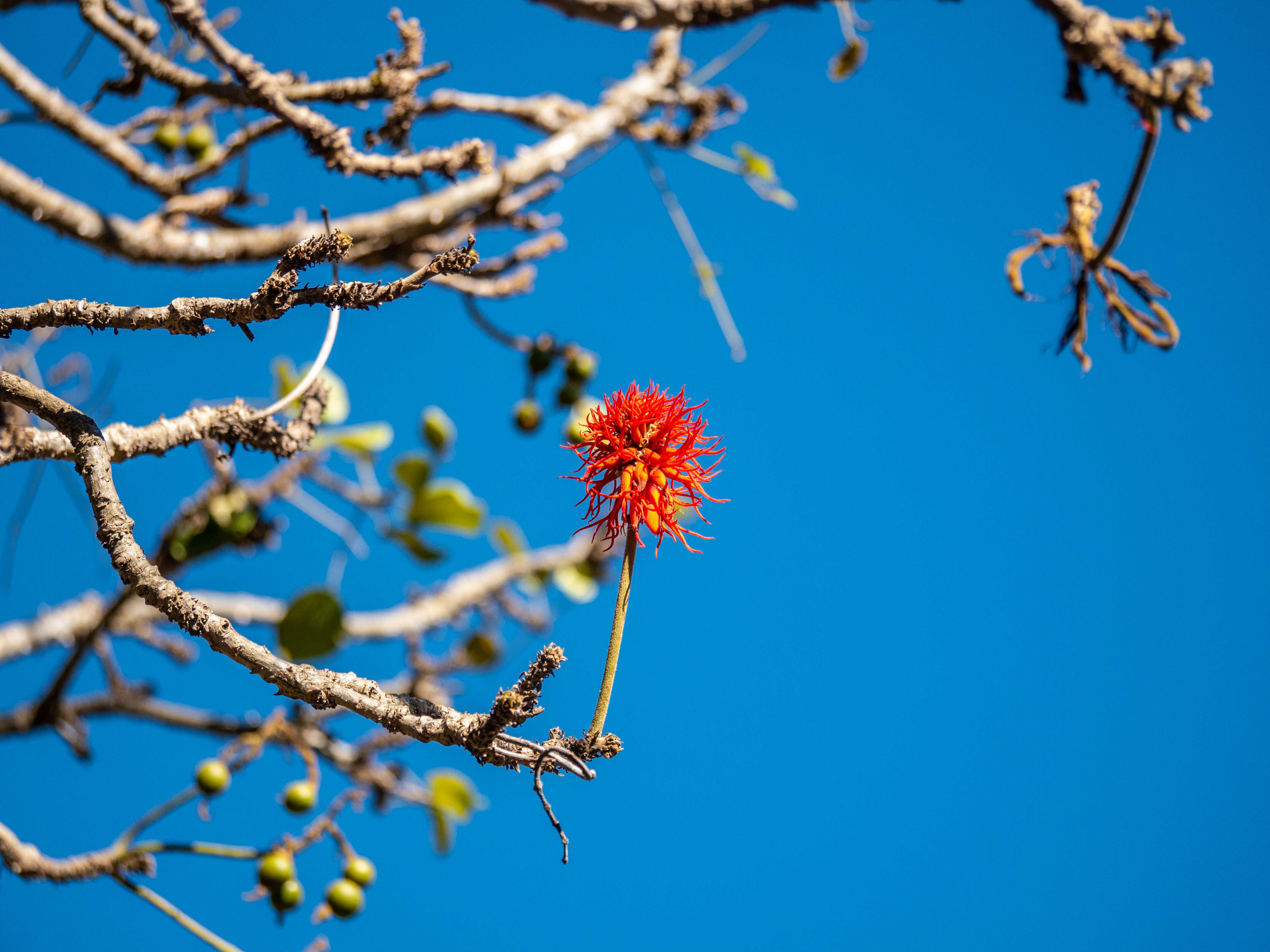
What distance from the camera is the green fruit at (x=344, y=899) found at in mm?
2645

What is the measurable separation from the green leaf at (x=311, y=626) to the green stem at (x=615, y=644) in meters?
1.18

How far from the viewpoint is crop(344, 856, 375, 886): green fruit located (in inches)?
105

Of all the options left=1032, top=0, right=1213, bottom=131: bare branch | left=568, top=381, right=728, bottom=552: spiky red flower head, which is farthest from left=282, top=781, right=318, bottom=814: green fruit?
left=1032, top=0, right=1213, bottom=131: bare branch

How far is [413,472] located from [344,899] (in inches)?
56.5

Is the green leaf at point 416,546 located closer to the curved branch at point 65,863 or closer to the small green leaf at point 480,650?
the small green leaf at point 480,650

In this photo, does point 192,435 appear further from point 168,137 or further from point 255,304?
point 168,137

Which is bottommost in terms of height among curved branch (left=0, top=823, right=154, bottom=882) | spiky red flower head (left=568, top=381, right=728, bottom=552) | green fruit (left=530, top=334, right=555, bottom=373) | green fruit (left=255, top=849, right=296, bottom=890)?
curved branch (left=0, top=823, right=154, bottom=882)

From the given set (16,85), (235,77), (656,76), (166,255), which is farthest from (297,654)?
(656,76)

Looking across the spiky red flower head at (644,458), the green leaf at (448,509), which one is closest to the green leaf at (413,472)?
the green leaf at (448,509)

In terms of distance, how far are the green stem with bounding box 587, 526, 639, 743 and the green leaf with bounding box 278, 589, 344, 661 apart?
3.86 feet

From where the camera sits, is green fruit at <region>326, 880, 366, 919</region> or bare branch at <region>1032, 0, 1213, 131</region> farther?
green fruit at <region>326, 880, 366, 919</region>

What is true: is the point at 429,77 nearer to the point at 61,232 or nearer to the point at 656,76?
the point at 61,232

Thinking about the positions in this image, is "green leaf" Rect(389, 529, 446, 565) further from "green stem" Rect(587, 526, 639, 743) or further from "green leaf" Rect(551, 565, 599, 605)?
"green stem" Rect(587, 526, 639, 743)

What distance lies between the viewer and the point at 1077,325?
2004 millimetres
